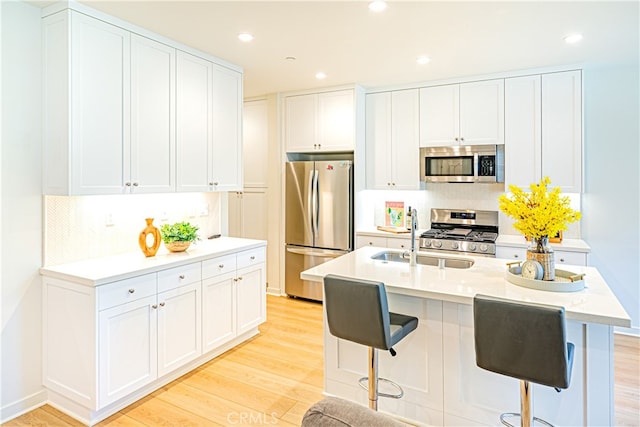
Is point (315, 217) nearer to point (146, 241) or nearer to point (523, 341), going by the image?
point (146, 241)

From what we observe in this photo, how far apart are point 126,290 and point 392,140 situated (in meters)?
3.35

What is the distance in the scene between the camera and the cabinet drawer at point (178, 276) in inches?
110

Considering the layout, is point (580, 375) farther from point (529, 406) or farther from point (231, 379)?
point (231, 379)

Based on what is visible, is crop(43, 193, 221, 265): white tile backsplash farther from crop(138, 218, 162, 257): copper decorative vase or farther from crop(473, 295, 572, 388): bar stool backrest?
crop(473, 295, 572, 388): bar stool backrest

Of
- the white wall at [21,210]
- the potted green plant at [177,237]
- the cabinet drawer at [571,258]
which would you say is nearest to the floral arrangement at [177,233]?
the potted green plant at [177,237]

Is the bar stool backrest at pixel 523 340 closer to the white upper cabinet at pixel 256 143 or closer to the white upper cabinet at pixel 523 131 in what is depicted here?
the white upper cabinet at pixel 523 131

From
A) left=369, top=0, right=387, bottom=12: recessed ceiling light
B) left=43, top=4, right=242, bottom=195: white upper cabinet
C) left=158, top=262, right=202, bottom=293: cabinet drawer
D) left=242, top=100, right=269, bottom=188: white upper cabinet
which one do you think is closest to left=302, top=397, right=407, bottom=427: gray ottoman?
left=158, top=262, right=202, bottom=293: cabinet drawer

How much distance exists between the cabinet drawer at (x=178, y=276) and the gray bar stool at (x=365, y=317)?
132 centimetres

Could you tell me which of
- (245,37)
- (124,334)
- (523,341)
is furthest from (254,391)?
(245,37)

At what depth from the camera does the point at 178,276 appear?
115 inches

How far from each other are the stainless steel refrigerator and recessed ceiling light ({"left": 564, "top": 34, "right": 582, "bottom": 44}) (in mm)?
2349

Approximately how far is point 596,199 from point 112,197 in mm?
4581

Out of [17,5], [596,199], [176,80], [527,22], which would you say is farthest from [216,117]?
[596,199]
